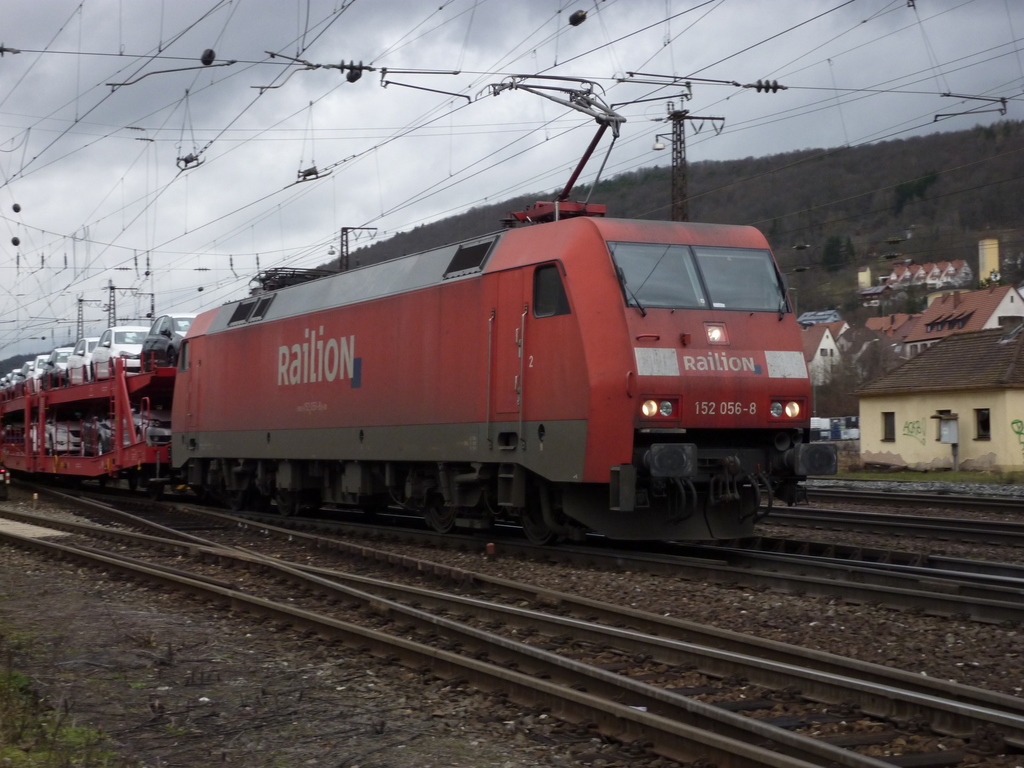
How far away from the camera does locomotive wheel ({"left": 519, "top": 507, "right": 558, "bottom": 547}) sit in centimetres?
1242

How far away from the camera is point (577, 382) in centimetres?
1094

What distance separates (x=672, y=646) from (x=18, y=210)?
27.4 m

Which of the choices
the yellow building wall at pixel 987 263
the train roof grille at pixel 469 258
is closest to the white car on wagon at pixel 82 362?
the train roof grille at pixel 469 258

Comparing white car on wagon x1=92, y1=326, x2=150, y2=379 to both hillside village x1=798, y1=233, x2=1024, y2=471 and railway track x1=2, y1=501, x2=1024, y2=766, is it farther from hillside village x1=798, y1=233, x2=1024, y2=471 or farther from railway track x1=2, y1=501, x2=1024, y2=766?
hillside village x1=798, y1=233, x2=1024, y2=471

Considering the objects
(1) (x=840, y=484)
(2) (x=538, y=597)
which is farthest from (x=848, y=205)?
(2) (x=538, y=597)

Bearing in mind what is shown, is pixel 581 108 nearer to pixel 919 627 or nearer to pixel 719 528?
pixel 719 528

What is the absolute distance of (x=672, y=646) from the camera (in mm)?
6898

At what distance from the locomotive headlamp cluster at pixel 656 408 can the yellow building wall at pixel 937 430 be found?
87.5ft

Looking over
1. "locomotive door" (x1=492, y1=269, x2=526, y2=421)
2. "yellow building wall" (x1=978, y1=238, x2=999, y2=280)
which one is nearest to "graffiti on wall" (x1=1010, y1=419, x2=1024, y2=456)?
"locomotive door" (x1=492, y1=269, x2=526, y2=421)

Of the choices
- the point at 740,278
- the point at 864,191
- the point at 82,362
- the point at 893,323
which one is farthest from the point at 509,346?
the point at 893,323

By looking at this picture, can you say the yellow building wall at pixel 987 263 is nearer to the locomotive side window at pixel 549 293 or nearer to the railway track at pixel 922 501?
the railway track at pixel 922 501

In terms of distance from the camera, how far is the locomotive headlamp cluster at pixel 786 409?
451 inches

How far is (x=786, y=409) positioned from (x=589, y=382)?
88.5 inches

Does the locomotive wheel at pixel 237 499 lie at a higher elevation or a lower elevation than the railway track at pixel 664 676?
higher
